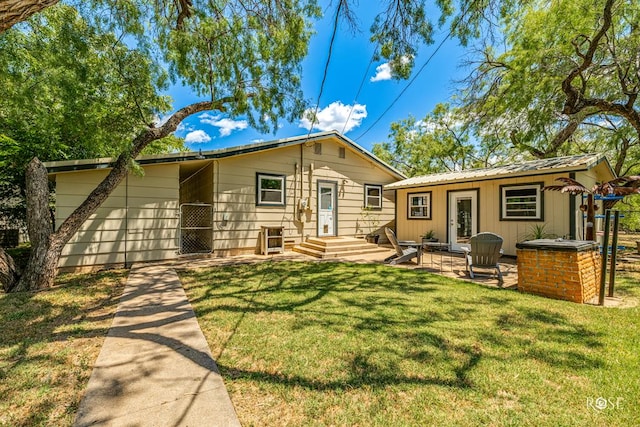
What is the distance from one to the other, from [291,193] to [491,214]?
678 cm

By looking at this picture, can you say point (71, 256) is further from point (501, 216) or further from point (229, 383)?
point (501, 216)

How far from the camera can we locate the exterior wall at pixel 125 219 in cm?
654

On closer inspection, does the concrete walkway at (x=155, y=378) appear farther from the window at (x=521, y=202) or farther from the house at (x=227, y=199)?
the window at (x=521, y=202)

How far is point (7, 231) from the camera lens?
11.2m

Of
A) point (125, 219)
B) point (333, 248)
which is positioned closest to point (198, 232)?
point (125, 219)

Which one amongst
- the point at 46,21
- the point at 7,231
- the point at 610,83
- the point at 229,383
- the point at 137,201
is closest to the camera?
the point at 229,383

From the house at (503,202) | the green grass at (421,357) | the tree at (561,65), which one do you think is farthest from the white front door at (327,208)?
the tree at (561,65)

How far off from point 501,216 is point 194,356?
370 inches

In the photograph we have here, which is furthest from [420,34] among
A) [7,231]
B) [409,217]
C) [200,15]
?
[7,231]

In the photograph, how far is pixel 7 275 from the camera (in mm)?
5012

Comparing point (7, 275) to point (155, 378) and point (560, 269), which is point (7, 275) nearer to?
point (155, 378)

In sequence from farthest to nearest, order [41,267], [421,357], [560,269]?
[41,267] → [560,269] → [421,357]

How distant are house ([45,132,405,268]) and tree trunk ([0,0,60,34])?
4.63 m

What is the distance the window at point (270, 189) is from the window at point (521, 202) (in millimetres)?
7250
